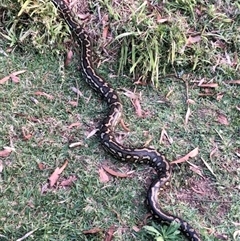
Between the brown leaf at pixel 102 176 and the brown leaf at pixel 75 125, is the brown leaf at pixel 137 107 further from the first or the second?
the brown leaf at pixel 102 176

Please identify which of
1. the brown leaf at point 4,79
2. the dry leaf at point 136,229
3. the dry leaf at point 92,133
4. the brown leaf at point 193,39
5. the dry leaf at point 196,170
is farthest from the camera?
the brown leaf at point 193,39

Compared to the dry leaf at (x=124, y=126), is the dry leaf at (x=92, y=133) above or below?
above

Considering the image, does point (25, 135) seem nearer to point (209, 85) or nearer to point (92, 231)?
point (92, 231)

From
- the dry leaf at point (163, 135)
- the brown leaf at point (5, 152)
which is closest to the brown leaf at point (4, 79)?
the brown leaf at point (5, 152)

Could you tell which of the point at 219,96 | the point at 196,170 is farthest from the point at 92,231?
the point at 219,96

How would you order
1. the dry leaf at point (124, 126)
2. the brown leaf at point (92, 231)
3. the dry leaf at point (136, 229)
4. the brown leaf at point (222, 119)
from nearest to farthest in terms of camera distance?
the brown leaf at point (92, 231) → the dry leaf at point (136, 229) → the dry leaf at point (124, 126) → the brown leaf at point (222, 119)

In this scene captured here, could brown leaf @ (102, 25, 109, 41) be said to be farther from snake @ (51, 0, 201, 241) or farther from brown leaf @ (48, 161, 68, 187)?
brown leaf @ (48, 161, 68, 187)

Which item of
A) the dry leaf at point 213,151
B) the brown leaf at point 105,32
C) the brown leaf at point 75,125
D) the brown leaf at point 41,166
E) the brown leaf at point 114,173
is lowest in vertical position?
the dry leaf at point 213,151
